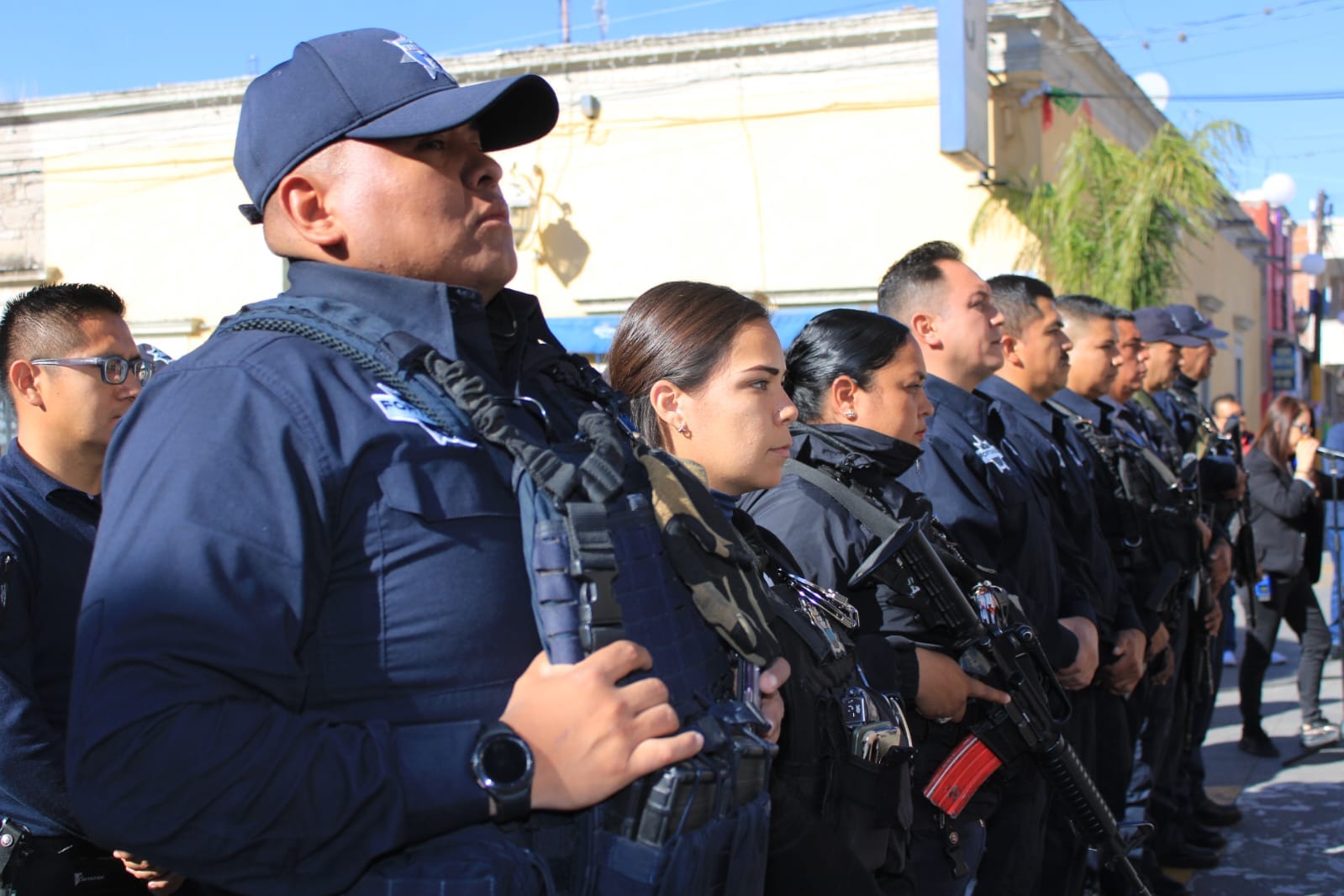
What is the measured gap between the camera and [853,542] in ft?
9.29

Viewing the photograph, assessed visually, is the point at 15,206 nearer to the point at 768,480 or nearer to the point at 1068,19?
the point at 1068,19

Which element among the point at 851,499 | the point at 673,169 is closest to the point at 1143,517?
the point at 851,499

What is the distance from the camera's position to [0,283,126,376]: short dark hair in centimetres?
279

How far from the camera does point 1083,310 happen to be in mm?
5680

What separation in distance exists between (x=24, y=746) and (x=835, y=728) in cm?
153

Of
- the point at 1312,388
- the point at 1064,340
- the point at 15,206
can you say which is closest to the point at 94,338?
the point at 1064,340

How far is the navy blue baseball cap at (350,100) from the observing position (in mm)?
1451

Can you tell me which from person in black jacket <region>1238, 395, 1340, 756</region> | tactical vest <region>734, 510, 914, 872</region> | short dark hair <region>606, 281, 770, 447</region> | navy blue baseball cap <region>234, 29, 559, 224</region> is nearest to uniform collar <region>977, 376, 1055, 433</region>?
short dark hair <region>606, 281, 770, 447</region>

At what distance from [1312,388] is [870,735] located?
98.5 ft

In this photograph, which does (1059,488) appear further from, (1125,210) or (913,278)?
(1125,210)

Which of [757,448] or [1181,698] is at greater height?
[757,448]

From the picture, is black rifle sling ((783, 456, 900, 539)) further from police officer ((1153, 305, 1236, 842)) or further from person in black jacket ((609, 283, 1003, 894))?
police officer ((1153, 305, 1236, 842))

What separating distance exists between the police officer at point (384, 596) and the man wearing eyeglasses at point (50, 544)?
1048mm

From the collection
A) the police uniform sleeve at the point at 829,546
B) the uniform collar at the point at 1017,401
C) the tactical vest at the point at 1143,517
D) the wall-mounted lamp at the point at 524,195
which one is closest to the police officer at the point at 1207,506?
the tactical vest at the point at 1143,517
